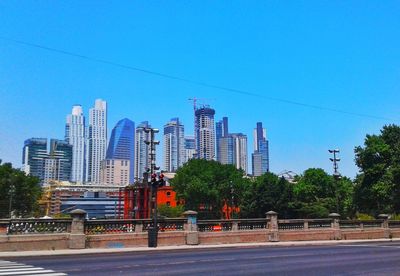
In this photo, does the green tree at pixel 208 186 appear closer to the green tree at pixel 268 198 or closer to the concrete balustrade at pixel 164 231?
the green tree at pixel 268 198

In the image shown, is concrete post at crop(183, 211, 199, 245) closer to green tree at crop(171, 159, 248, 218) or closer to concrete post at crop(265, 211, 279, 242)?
concrete post at crop(265, 211, 279, 242)

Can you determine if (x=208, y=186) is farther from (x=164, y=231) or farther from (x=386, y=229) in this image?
(x=164, y=231)

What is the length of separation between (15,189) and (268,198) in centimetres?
4253

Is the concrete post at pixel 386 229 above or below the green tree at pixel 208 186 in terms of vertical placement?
below

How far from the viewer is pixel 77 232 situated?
2667 cm

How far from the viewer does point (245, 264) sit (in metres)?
17.0

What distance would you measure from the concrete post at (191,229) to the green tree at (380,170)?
31842 millimetres

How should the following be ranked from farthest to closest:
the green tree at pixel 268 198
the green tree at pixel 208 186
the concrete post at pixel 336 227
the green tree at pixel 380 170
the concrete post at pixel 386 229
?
the green tree at pixel 208 186, the green tree at pixel 268 198, the green tree at pixel 380 170, the concrete post at pixel 386 229, the concrete post at pixel 336 227

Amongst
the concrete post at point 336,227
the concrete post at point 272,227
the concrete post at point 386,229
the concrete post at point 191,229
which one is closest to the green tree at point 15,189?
the concrete post at point 191,229

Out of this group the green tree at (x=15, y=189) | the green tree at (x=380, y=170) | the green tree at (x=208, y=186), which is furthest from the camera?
the green tree at (x=208, y=186)

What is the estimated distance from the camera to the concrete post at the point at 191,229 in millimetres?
30750

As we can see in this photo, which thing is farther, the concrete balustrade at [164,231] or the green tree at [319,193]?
the green tree at [319,193]

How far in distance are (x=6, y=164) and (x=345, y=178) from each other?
69.3 m

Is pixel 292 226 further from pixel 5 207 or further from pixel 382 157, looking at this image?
pixel 5 207
